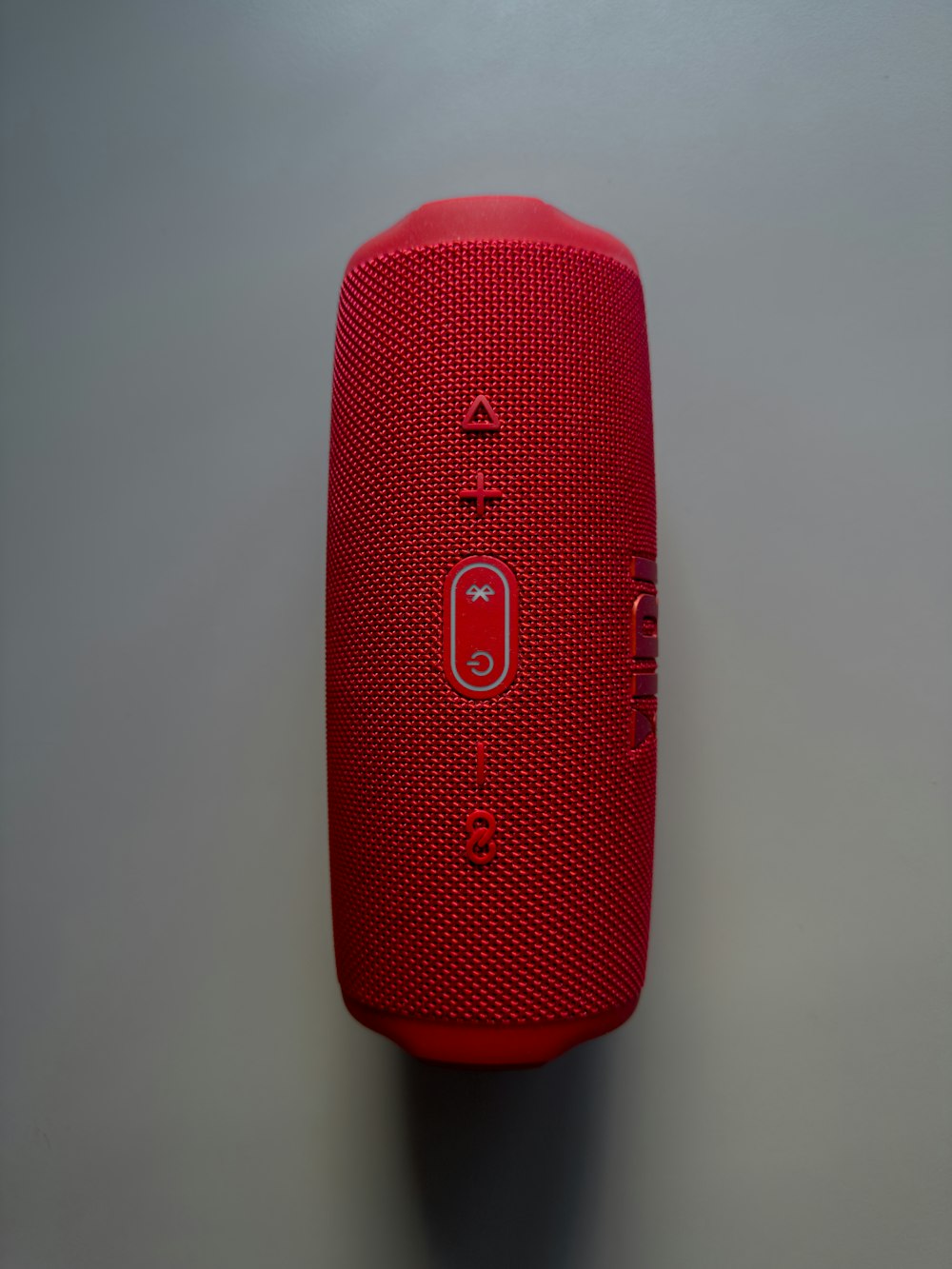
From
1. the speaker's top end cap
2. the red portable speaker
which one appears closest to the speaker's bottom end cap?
the red portable speaker

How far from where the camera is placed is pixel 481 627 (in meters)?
0.56

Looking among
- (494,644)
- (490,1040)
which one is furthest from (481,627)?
(490,1040)

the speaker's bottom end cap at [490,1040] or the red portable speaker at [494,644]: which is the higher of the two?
the red portable speaker at [494,644]

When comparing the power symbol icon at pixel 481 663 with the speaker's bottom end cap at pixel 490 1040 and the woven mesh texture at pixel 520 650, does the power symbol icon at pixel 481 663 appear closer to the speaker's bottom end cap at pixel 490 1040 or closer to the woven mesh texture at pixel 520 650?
the woven mesh texture at pixel 520 650

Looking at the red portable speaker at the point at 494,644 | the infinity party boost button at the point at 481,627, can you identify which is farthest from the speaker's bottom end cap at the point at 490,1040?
the infinity party boost button at the point at 481,627

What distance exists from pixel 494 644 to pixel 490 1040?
0.21 meters

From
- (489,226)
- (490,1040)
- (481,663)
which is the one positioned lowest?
(490,1040)

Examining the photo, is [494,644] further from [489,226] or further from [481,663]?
[489,226]
